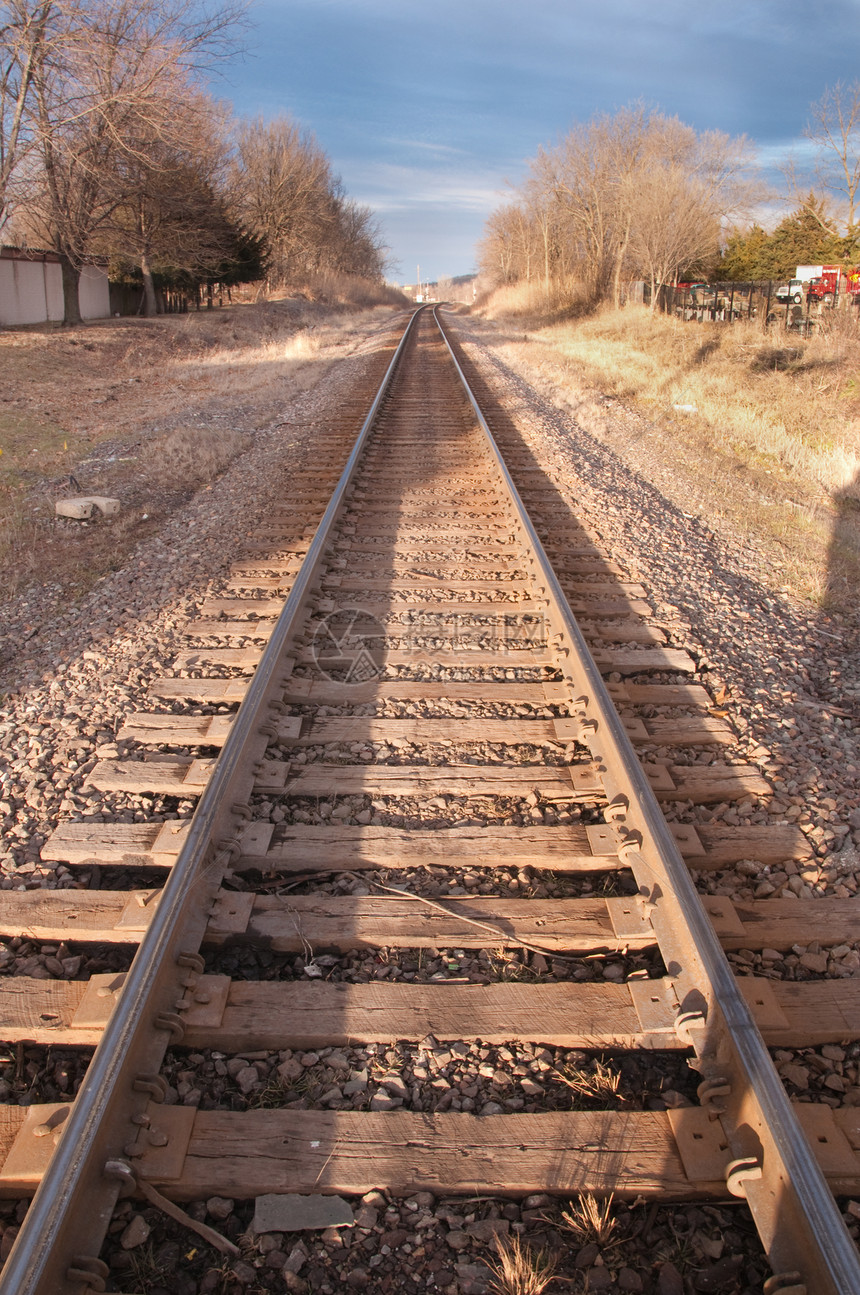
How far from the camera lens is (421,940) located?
8.16 ft

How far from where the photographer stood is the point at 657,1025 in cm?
215

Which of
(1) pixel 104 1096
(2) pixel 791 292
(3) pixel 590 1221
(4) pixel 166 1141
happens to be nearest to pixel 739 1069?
(3) pixel 590 1221

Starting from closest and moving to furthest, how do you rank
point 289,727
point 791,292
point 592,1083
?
point 592,1083 → point 289,727 → point 791,292

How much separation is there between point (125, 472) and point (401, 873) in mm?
7392

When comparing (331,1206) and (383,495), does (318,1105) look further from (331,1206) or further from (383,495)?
(383,495)

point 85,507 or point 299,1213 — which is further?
point 85,507

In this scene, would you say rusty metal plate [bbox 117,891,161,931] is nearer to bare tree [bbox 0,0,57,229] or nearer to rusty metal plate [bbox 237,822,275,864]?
rusty metal plate [bbox 237,822,275,864]

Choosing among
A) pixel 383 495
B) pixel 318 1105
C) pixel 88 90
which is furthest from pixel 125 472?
pixel 88 90

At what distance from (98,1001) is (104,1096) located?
45 cm

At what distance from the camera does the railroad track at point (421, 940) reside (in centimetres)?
182

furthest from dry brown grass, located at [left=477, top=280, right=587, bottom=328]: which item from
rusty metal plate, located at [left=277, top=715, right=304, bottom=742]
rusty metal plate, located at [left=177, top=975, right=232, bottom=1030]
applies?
rusty metal plate, located at [left=177, top=975, right=232, bottom=1030]

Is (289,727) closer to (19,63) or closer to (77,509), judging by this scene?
(77,509)

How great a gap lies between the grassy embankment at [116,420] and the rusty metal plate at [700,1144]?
16.6 ft

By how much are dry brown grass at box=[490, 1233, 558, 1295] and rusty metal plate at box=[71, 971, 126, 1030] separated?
43.8 inches
